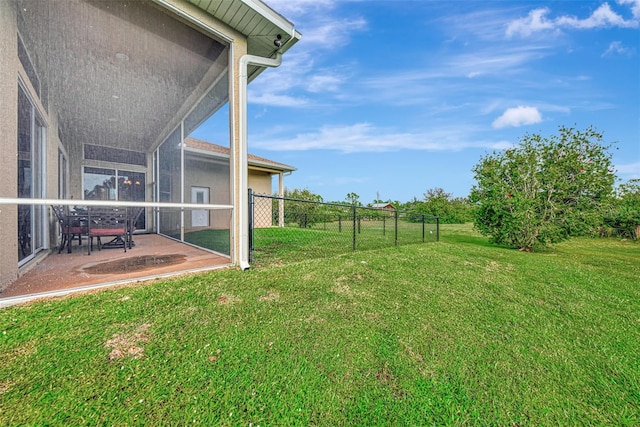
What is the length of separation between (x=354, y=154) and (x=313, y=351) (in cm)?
1749

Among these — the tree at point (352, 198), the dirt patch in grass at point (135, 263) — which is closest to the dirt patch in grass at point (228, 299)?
the dirt patch in grass at point (135, 263)

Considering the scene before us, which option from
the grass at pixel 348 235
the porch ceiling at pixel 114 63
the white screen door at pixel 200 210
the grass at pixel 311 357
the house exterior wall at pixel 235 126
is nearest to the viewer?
the grass at pixel 311 357

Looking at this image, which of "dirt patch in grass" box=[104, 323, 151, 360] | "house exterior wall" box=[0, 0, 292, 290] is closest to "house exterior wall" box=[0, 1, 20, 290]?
"house exterior wall" box=[0, 0, 292, 290]

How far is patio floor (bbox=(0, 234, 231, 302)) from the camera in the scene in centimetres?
268

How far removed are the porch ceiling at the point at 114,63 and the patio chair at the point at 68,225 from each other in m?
1.58

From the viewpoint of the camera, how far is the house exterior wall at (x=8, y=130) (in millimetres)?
2375

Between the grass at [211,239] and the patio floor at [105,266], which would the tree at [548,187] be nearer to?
the grass at [211,239]

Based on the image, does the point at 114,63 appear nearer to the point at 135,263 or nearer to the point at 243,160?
the point at 243,160

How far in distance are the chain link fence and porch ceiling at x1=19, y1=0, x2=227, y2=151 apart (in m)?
2.68

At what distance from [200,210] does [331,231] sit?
5295 mm

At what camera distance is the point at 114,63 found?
13.6 ft

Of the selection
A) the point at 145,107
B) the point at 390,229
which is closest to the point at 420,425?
the point at 145,107

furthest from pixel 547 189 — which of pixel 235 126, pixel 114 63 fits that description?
pixel 114 63

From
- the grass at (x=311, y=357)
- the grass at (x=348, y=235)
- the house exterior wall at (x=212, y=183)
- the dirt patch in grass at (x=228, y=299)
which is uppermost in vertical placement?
A: the house exterior wall at (x=212, y=183)
